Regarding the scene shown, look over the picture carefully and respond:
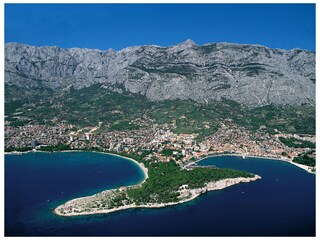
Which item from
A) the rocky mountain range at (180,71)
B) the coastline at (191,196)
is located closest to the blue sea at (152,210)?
the coastline at (191,196)

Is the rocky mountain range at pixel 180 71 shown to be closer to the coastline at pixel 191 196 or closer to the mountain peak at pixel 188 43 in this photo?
the mountain peak at pixel 188 43

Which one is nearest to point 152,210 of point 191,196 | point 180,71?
point 191,196

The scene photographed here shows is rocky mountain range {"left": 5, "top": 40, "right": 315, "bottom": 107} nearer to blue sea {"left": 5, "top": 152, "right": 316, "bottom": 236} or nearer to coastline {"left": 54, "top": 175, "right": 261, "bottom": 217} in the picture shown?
blue sea {"left": 5, "top": 152, "right": 316, "bottom": 236}

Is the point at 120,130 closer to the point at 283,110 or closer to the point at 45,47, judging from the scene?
the point at 283,110

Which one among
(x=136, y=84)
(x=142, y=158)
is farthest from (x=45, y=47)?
(x=142, y=158)

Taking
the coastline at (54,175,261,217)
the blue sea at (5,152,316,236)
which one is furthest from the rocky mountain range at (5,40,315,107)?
the coastline at (54,175,261,217)

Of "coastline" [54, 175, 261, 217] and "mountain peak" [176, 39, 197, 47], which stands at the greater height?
"mountain peak" [176, 39, 197, 47]
